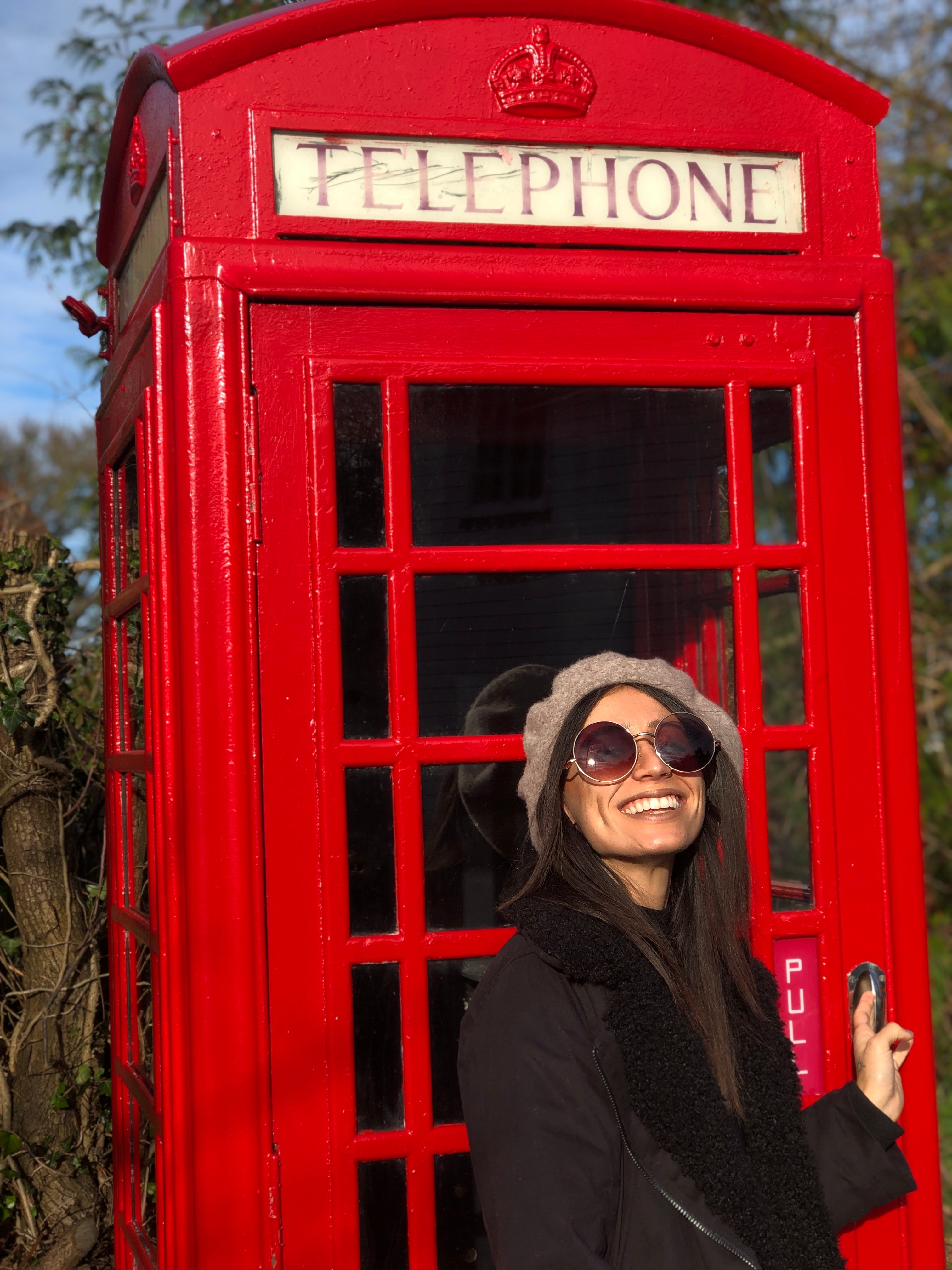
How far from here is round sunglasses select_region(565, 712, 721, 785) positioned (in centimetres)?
173

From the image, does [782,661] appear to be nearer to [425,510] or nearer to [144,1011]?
[144,1011]

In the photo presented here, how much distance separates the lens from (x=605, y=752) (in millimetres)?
1742

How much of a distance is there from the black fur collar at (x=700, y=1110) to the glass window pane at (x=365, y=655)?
1.44 ft

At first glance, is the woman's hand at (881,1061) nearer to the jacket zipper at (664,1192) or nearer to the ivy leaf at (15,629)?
the jacket zipper at (664,1192)

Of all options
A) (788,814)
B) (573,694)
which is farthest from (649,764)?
(788,814)

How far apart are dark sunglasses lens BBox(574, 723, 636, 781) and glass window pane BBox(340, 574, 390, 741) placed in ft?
1.24

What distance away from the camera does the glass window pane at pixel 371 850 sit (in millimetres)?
1957

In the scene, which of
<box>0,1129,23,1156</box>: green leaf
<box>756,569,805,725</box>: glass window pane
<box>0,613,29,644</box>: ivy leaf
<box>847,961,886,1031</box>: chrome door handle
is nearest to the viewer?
<box>847,961,886,1031</box>: chrome door handle

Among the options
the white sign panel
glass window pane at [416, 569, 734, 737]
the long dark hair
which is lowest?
the long dark hair

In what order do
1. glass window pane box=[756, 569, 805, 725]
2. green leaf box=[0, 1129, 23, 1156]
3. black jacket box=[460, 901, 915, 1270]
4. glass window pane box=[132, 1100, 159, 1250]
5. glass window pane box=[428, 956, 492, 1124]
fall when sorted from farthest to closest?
glass window pane box=[756, 569, 805, 725], green leaf box=[0, 1129, 23, 1156], glass window pane box=[132, 1100, 159, 1250], glass window pane box=[428, 956, 492, 1124], black jacket box=[460, 901, 915, 1270]

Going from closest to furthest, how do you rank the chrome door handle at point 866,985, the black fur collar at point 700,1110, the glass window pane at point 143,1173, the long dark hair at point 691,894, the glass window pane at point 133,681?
1. the black fur collar at point 700,1110
2. the long dark hair at point 691,894
3. the chrome door handle at point 866,985
4. the glass window pane at point 143,1173
5. the glass window pane at point 133,681

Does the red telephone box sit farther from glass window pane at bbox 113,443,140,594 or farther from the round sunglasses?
the round sunglasses

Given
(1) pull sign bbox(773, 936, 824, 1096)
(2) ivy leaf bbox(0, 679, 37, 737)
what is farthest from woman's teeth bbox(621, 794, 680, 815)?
(2) ivy leaf bbox(0, 679, 37, 737)

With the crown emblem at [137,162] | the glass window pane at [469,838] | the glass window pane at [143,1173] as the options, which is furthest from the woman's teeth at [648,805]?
the crown emblem at [137,162]
